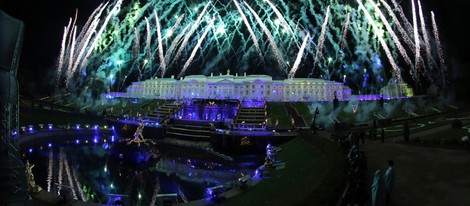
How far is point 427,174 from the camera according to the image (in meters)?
15.8

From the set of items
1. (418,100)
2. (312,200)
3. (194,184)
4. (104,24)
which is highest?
(104,24)

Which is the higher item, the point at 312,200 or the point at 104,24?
the point at 104,24

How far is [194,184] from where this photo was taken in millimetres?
27297

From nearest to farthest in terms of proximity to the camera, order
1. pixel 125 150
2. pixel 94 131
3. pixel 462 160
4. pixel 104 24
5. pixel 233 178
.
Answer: pixel 462 160 < pixel 233 178 < pixel 125 150 < pixel 104 24 < pixel 94 131

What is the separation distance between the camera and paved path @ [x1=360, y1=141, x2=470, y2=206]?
12484mm

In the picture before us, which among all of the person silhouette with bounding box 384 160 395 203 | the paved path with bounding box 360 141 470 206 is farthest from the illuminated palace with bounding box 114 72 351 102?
the person silhouette with bounding box 384 160 395 203

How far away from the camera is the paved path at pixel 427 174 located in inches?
492

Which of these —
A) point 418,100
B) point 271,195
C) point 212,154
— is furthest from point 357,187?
point 418,100

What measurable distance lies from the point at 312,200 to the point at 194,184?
59.3 ft

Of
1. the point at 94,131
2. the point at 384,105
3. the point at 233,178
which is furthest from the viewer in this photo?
the point at 94,131

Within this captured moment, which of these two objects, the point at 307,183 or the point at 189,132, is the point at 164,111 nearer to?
the point at 189,132

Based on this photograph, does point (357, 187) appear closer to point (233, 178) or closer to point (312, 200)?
point (312, 200)

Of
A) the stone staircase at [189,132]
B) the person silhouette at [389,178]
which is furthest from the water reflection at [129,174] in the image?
the person silhouette at [389,178]

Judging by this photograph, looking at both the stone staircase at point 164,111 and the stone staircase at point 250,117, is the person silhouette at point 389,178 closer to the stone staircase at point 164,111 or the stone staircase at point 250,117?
the stone staircase at point 250,117
